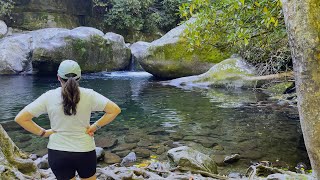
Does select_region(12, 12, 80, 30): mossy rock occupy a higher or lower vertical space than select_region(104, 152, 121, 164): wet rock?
higher

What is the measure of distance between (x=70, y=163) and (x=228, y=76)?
50.5 feet

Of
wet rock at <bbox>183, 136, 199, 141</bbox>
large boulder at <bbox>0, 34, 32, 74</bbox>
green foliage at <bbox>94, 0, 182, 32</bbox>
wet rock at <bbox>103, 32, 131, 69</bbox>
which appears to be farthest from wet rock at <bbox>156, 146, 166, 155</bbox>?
green foliage at <bbox>94, 0, 182, 32</bbox>

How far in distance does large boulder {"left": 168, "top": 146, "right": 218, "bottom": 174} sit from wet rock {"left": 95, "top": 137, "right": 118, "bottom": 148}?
225 centimetres

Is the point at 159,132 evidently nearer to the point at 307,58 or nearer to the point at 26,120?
the point at 26,120

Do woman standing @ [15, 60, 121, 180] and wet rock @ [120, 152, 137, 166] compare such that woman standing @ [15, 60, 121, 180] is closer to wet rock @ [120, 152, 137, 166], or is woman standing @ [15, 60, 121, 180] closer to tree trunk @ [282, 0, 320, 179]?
tree trunk @ [282, 0, 320, 179]

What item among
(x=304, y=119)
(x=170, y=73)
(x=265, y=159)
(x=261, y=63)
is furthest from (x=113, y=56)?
(x=304, y=119)

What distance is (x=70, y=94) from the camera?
2.88 m

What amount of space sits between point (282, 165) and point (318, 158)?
→ 435 centimetres

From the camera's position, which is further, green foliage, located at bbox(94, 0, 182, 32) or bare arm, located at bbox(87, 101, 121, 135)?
green foliage, located at bbox(94, 0, 182, 32)

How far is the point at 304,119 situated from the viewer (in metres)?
2.61

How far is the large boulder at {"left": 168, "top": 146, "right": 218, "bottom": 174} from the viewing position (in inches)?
224

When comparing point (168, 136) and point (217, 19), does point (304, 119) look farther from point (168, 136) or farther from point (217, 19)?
point (168, 136)

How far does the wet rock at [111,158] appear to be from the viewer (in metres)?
6.98

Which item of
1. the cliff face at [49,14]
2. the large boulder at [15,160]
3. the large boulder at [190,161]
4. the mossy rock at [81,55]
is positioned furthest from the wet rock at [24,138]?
the cliff face at [49,14]
